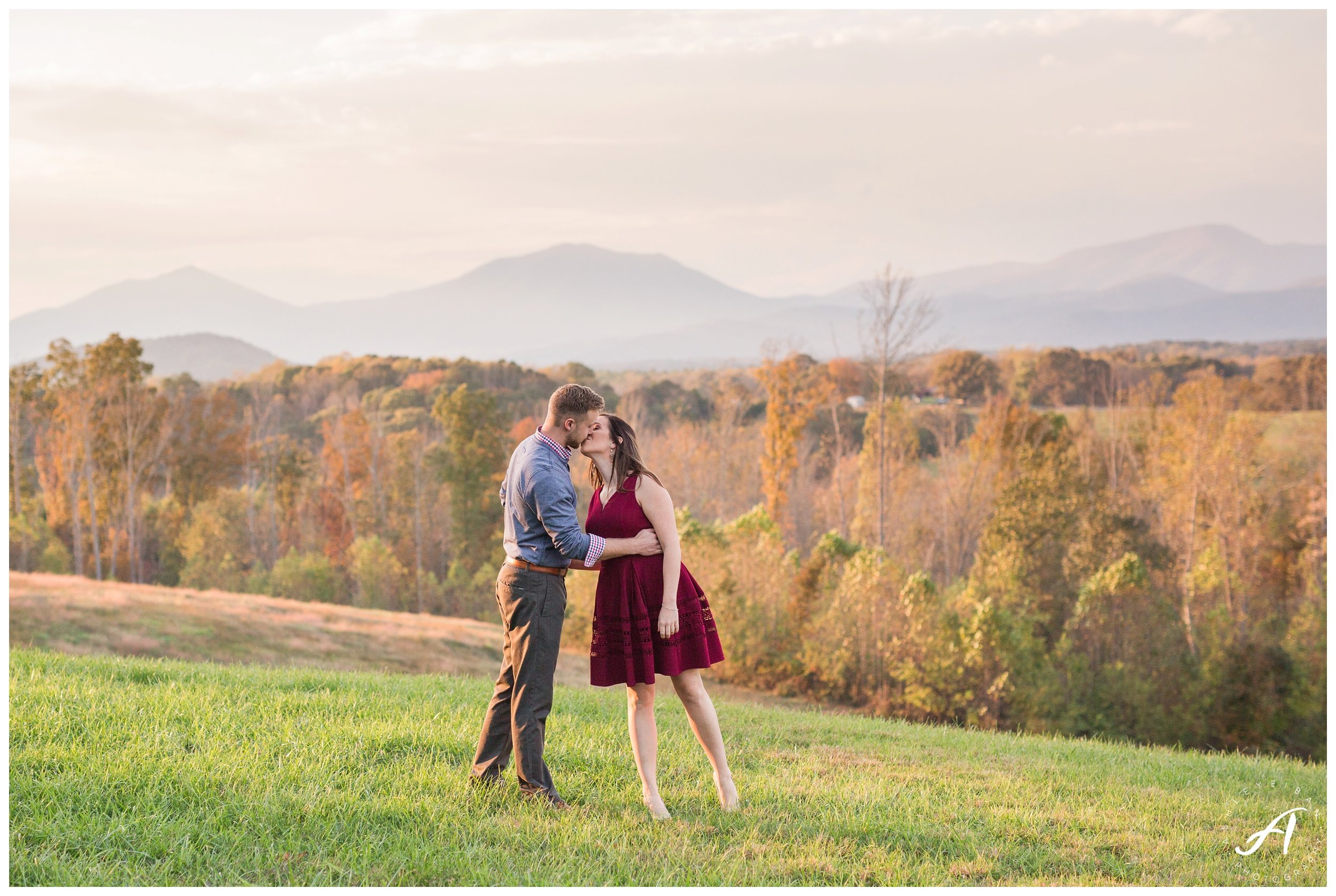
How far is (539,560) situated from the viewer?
5.14 meters

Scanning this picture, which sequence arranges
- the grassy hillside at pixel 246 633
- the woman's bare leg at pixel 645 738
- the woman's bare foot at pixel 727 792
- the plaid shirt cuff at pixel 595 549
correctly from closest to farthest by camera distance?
the plaid shirt cuff at pixel 595 549 → the woman's bare leg at pixel 645 738 → the woman's bare foot at pixel 727 792 → the grassy hillside at pixel 246 633

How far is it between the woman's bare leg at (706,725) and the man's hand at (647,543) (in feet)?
2.21

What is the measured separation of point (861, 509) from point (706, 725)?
34.5 m

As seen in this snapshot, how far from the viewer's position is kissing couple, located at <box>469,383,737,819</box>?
5066 mm

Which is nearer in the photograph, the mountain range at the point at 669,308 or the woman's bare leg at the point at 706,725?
the woman's bare leg at the point at 706,725

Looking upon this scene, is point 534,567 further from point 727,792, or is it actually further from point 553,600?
point 727,792

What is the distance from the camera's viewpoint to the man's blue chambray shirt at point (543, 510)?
4949 mm

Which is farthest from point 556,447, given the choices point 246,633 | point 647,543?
point 246,633

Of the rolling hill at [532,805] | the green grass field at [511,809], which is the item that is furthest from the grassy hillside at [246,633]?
the green grass field at [511,809]

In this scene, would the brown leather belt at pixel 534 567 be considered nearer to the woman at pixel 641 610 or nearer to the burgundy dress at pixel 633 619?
the woman at pixel 641 610

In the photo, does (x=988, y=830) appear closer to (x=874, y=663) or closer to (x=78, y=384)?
(x=874, y=663)

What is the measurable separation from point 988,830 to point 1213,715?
20.4m

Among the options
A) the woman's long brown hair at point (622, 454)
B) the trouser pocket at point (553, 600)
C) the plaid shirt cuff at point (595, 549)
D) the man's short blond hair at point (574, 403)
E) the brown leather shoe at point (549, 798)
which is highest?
the man's short blond hair at point (574, 403)

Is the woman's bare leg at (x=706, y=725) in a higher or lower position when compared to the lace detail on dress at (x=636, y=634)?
lower
